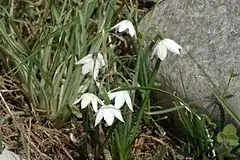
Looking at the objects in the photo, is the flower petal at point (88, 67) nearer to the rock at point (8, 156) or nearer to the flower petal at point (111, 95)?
the flower petal at point (111, 95)

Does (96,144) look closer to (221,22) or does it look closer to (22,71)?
(22,71)

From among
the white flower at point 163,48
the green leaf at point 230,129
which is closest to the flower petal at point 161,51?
the white flower at point 163,48

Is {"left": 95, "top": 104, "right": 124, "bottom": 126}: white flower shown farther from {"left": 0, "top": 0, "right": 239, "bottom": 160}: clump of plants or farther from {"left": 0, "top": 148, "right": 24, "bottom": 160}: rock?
{"left": 0, "top": 148, "right": 24, "bottom": 160}: rock

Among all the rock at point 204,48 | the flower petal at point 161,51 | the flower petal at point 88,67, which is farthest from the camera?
the rock at point 204,48

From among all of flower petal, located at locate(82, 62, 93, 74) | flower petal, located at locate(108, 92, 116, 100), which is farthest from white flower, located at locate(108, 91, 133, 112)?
flower petal, located at locate(82, 62, 93, 74)

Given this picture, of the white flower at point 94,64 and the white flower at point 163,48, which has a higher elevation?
the white flower at point 163,48

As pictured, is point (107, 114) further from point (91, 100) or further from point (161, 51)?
point (161, 51)
